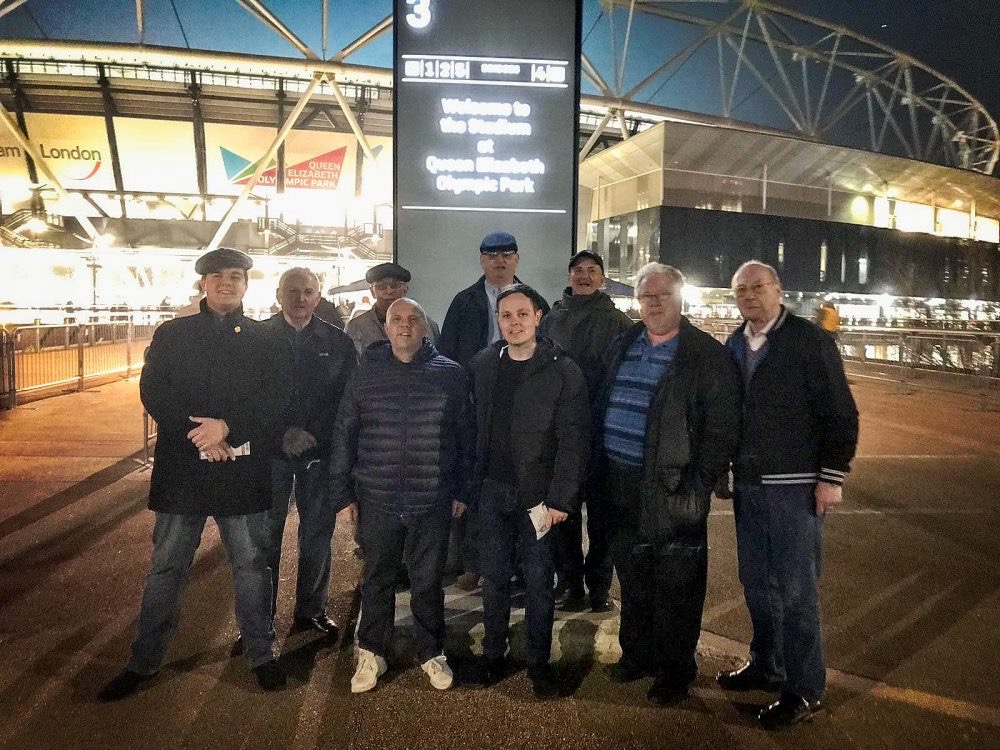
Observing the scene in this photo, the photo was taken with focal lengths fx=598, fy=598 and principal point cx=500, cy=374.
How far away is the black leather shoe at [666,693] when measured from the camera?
2.95 m

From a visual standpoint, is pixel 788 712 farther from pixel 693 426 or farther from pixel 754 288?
pixel 754 288

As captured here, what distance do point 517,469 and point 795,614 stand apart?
1484mm

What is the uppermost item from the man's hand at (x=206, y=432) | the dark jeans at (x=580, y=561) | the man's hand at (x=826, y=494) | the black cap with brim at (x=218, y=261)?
the black cap with brim at (x=218, y=261)

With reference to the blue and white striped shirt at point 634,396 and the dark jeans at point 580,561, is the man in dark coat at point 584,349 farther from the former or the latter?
the blue and white striped shirt at point 634,396

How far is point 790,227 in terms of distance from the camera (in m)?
25.5

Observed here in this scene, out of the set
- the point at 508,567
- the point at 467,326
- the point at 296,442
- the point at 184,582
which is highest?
the point at 467,326

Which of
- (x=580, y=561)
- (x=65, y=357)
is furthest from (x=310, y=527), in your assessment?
(x=65, y=357)

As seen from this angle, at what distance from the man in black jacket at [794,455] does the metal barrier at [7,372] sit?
12068mm

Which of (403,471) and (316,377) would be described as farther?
(316,377)

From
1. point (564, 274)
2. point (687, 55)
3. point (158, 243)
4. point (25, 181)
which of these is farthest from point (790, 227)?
point (25, 181)

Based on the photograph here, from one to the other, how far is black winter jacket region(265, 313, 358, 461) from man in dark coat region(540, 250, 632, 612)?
1396 millimetres

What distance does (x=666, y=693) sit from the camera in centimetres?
296

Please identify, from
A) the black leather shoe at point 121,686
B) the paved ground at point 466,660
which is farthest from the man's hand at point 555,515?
the black leather shoe at point 121,686

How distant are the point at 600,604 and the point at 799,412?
1904mm
